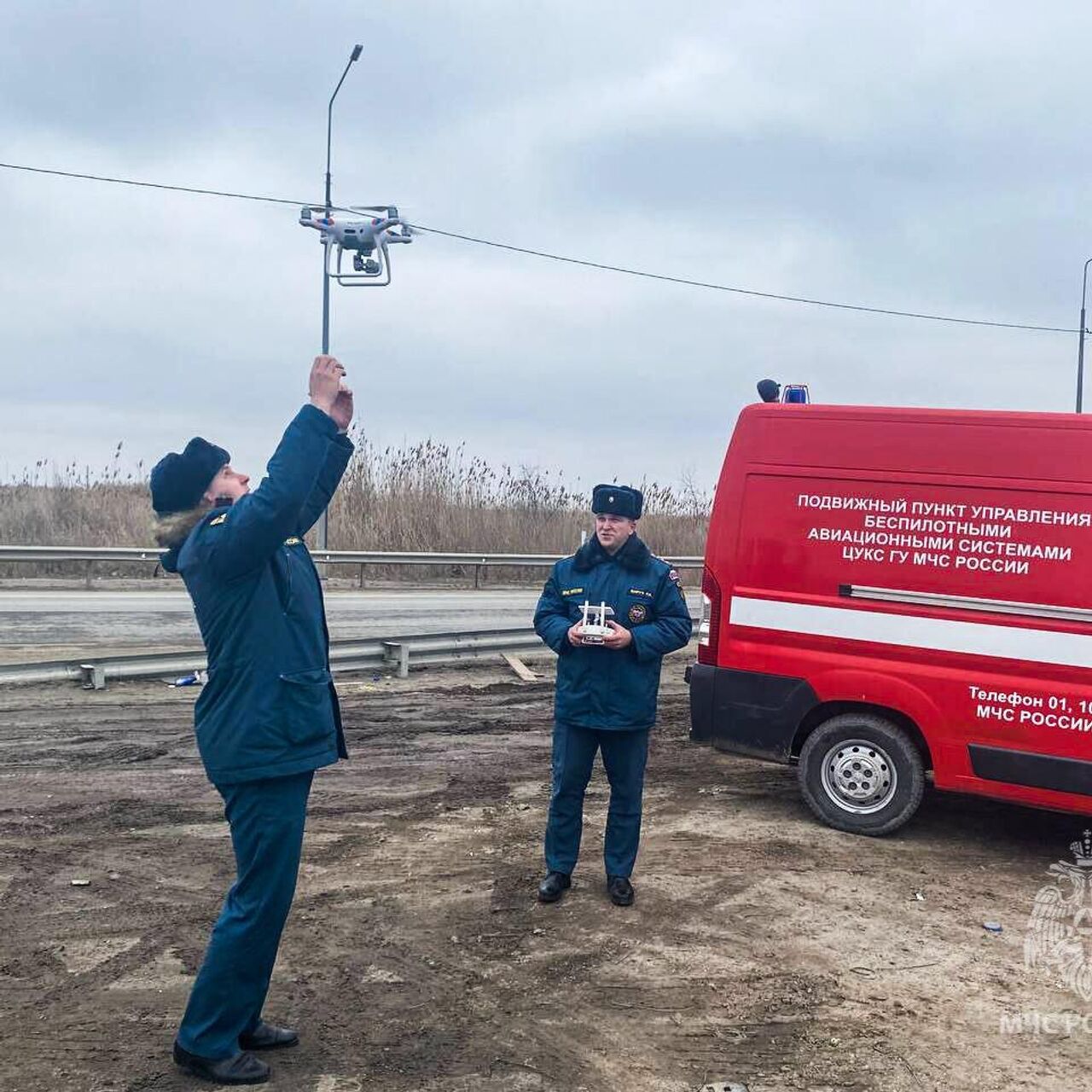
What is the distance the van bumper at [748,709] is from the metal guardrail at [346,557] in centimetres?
1463

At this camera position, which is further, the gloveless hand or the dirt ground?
the gloveless hand

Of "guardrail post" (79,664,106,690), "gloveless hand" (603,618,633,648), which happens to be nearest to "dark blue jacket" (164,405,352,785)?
"gloveless hand" (603,618,633,648)

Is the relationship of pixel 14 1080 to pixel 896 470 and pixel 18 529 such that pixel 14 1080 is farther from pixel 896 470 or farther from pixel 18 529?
pixel 18 529

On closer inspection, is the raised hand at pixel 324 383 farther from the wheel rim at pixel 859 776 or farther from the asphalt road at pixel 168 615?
the asphalt road at pixel 168 615

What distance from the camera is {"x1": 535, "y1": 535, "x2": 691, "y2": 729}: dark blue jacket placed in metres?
5.62

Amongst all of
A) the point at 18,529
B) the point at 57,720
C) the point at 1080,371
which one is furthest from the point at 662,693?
the point at 1080,371

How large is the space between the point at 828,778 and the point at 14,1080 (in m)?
4.64

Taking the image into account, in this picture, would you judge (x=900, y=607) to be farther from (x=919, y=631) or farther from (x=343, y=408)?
(x=343, y=408)

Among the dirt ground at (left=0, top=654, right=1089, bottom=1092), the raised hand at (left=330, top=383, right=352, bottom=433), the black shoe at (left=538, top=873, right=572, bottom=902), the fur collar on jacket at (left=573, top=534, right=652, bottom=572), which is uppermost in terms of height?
the raised hand at (left=330, top=383, right=352, bottom=433)

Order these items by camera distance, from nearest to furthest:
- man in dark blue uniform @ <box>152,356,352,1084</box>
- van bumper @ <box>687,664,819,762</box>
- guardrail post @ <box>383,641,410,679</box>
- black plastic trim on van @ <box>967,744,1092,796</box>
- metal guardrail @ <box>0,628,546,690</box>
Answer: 1. man in dark blue uniform @ <box>152,356,352,1084</box>
2. black plastic trim on van @ <box>967,744,1092,796</box>
3. van bumper @ <box>687,664,819,762</box>
4. metal guardrail @ <box>0,628,546,690</box>
5. guardrail post @ <box>383,641,410,679</box>

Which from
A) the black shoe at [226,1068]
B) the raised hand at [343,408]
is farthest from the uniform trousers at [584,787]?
the raised hand at [343,408]

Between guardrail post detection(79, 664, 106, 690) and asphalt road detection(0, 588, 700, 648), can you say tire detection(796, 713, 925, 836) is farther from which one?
asphalt road detection(0, 588, 700, 648)

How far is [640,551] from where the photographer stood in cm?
587

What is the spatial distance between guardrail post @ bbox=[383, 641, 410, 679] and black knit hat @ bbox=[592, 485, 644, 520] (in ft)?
→ 21.9
